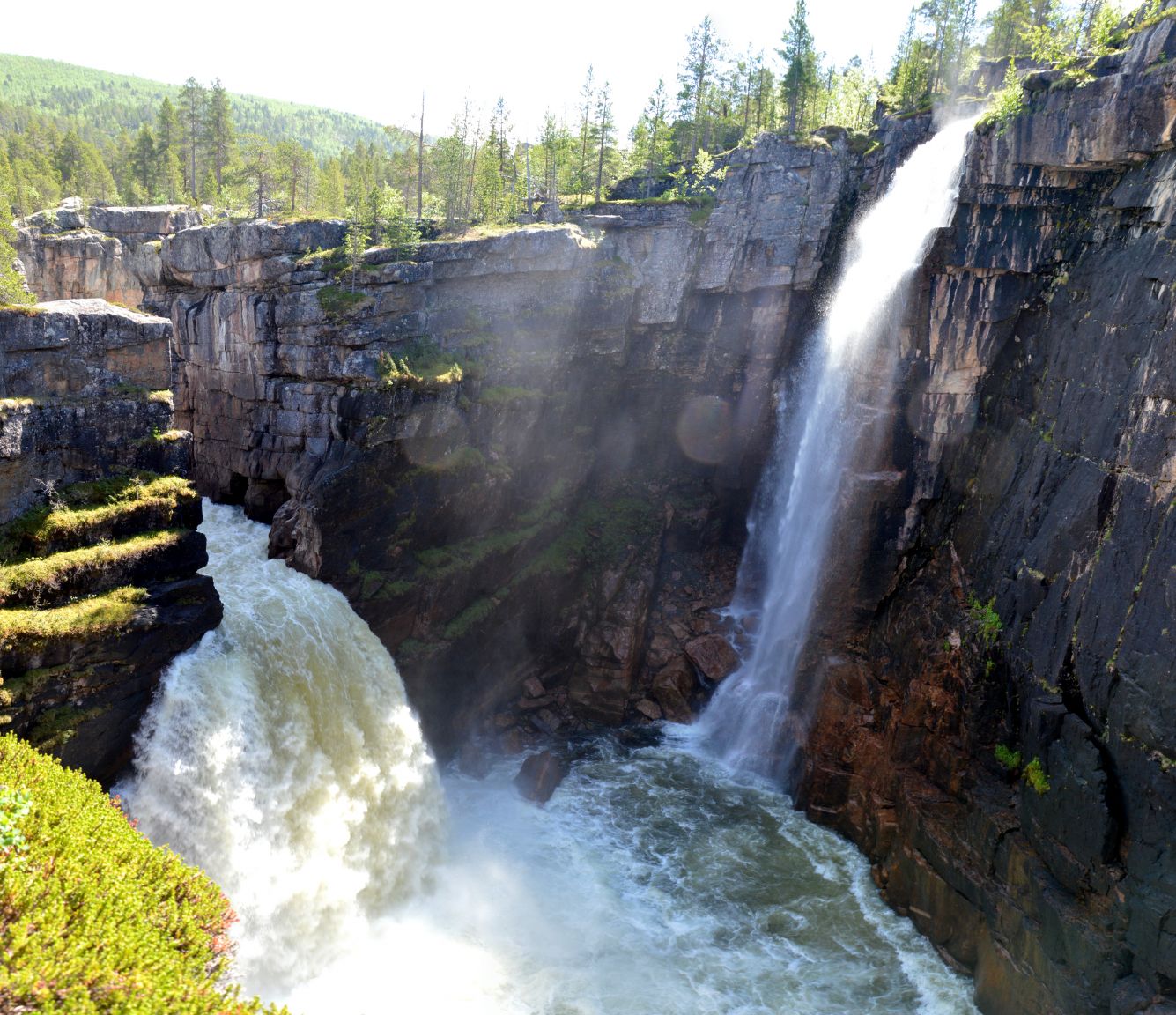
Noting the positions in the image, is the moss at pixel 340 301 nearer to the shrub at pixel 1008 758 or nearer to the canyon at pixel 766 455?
the canyon at pixel 766 455

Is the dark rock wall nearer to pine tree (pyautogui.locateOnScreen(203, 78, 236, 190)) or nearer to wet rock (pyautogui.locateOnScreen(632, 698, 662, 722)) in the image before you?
wet rock (pyautogui.locateOnScreen(632, 698, 662, 722))

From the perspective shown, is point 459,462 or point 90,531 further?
point 459,462

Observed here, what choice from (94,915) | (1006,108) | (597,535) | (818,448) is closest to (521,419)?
(597,535)

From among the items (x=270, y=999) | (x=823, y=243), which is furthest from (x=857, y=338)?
(x=270, y=999)

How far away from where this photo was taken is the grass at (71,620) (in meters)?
22.3

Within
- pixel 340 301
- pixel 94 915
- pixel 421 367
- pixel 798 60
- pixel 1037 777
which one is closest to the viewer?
pixel 94 915

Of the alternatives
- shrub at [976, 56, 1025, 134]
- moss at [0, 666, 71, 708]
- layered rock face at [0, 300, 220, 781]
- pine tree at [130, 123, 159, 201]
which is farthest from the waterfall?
pine tree at [130, 123, 159, 201]

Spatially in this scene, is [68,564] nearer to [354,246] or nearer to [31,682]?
[31,682]

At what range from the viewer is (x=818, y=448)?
133ft

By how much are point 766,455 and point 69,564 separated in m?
34.4

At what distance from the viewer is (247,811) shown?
24.8 m

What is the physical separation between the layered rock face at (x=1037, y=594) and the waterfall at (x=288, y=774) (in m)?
17.4

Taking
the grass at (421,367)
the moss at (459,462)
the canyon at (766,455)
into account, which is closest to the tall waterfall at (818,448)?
the canyon at (766,455)

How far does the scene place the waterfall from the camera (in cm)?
2388
